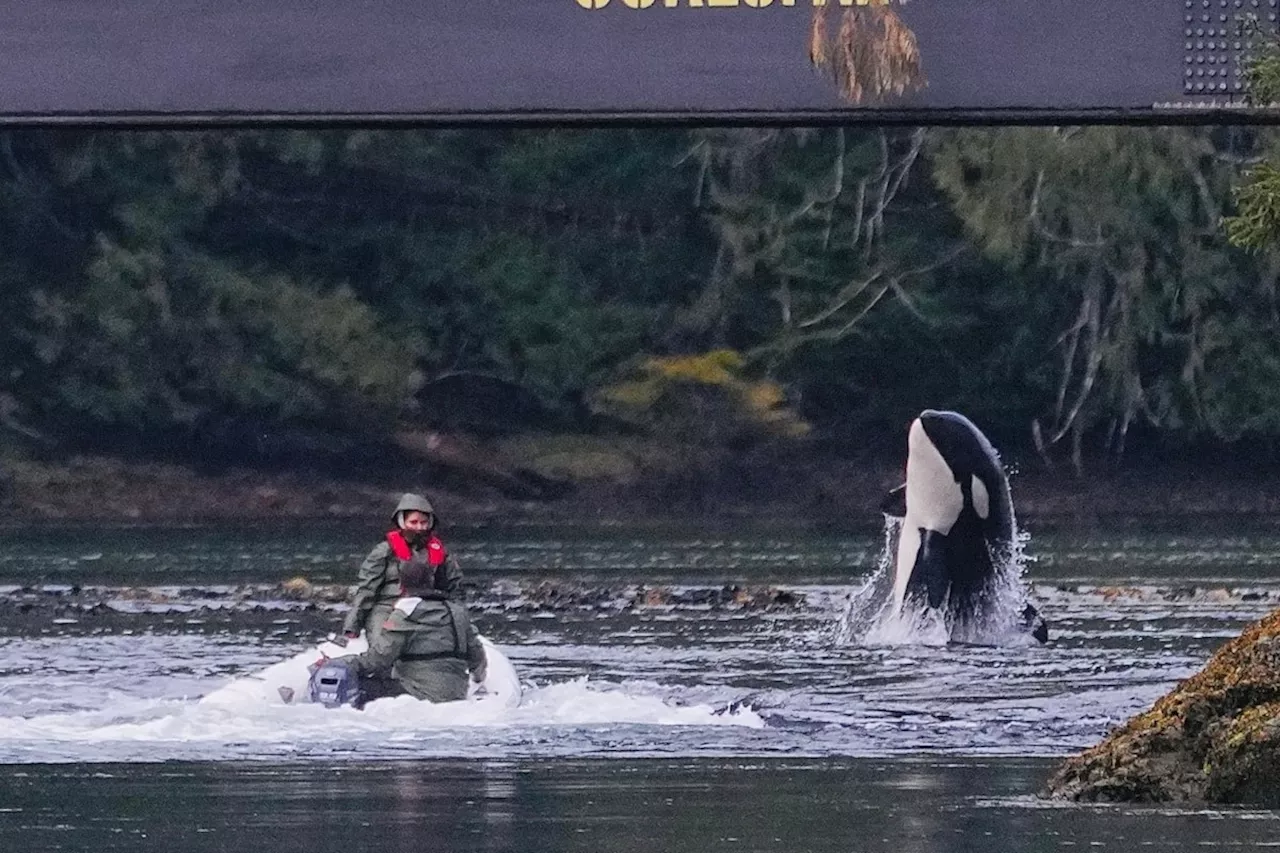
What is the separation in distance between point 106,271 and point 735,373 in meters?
10.1

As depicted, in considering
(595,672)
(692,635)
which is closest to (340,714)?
(595,672)

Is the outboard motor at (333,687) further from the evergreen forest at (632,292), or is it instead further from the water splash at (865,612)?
the evergreen forest at (632,292)

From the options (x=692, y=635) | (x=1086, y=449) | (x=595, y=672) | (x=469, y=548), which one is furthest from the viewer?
(x=1086, y=449)

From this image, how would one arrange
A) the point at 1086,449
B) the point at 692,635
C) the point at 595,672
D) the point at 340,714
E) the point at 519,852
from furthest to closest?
the point at 1086,449 → the point at 692,635 → the point at 595,672 → the point at 340,714 → the point at 519,852

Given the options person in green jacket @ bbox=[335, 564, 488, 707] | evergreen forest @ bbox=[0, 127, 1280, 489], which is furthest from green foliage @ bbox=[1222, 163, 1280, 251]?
evergreen forest @ bbox=[0, 127, 1280, 489]

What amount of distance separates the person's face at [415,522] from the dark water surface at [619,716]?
36.8 inches

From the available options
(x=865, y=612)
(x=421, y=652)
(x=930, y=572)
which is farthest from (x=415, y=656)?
(x=865, y=612)

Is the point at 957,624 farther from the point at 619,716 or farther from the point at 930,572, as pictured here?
the point at 619,716

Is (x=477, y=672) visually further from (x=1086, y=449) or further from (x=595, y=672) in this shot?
(x=1086, y=449)

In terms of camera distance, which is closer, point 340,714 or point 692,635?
point 340,714

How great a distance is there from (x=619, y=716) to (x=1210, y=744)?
660 cm

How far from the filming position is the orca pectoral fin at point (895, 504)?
23234mm

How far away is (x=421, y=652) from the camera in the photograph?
639 inches

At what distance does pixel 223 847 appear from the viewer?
962cm
